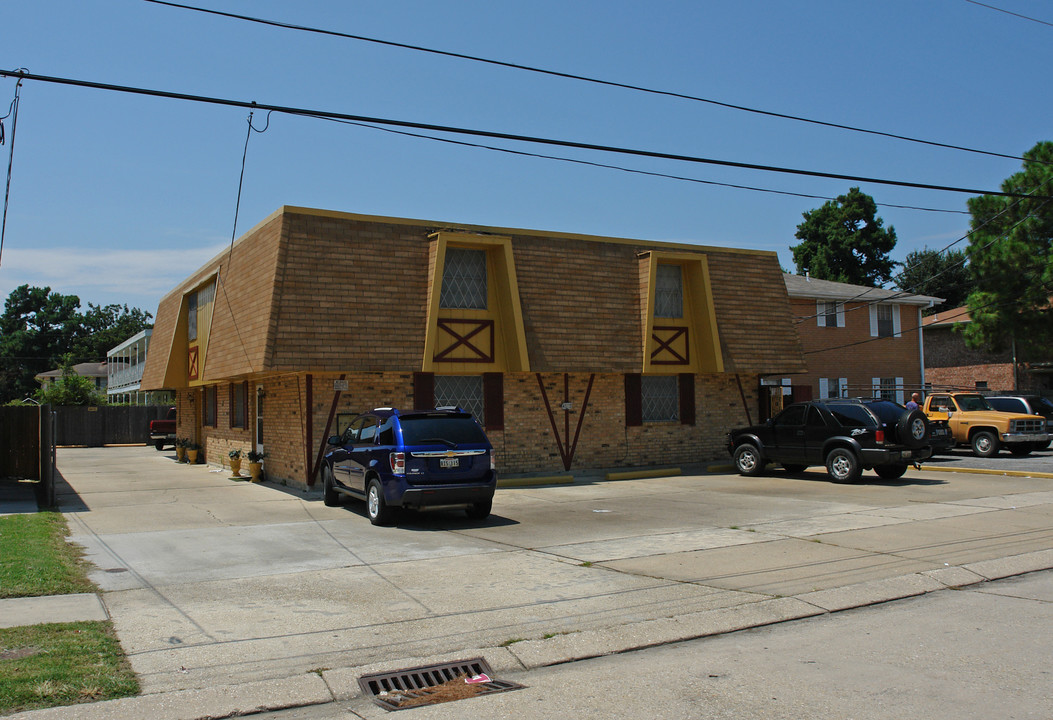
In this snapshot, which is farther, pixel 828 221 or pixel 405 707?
pixel 828 221

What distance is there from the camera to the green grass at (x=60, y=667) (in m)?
5.32

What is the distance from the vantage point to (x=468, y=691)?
18.8 ft

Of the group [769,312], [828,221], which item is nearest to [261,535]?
[769,312]

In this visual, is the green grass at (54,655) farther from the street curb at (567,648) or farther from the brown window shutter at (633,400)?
the brown window shutter at (633,400)

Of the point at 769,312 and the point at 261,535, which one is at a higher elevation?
the point at 769,312

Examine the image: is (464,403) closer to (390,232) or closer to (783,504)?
(390,232)

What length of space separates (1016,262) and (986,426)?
12663 mm

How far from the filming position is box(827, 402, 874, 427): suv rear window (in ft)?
57.9

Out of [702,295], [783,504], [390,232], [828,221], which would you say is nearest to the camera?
[783,504]

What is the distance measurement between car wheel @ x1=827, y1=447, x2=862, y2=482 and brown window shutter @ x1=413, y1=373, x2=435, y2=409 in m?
8.93

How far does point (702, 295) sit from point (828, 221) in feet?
157

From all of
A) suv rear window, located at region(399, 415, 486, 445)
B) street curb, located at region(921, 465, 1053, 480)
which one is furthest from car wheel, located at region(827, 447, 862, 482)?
suv rear window, located at region(399, 415, 486, 445)

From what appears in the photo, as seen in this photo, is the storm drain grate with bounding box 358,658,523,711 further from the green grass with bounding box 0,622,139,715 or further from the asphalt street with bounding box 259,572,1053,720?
the green grass with bounding box 0,622,139,715

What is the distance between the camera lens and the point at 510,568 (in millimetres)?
9648
